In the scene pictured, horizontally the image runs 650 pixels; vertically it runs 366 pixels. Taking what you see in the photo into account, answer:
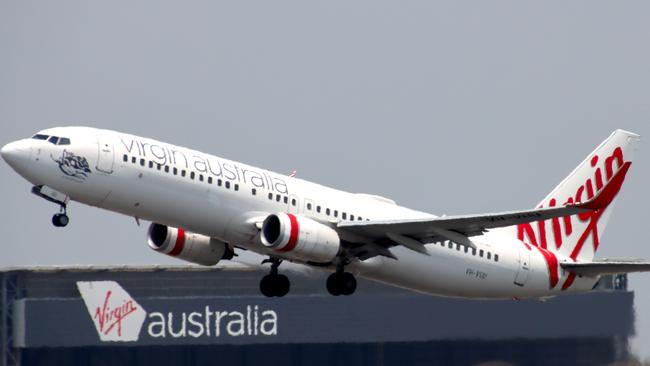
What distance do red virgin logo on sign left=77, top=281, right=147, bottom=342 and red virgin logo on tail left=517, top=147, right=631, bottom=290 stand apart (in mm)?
27222

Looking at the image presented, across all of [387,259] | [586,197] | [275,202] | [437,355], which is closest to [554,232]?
[586,197]

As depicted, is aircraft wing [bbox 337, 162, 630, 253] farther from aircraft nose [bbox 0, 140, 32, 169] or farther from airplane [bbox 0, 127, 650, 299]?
aircraft nose [bbox 0, 140, 32, 169]

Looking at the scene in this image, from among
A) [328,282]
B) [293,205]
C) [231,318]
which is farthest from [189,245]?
[231,318]

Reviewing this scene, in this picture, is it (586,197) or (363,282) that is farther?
(363,282)

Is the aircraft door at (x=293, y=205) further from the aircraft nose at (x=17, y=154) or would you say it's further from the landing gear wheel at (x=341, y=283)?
the aircraft nose at (x=17, y=154)

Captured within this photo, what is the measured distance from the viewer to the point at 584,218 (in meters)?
63.5

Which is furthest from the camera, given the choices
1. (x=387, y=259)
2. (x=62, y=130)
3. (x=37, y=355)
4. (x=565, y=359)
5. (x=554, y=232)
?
(x=37, y=355)

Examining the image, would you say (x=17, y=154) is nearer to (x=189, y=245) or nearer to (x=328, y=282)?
(x=189, y=245)

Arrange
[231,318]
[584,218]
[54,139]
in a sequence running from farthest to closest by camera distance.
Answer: [231,318] → [584,218] → [54,139]

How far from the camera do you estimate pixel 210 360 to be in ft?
271

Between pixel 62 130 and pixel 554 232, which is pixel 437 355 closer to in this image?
pixel 554 232

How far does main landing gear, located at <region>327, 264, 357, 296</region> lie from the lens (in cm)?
5588

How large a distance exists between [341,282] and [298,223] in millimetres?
3375

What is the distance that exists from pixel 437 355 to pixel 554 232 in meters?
18.2
